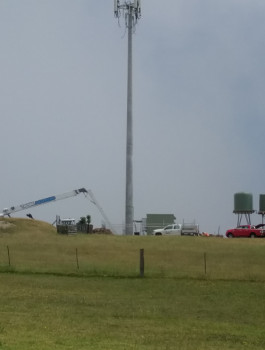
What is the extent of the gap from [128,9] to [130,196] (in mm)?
20788

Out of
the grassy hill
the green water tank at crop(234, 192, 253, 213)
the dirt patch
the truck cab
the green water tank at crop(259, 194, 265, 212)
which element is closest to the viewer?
the grassy hill

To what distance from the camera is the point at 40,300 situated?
2186 cm

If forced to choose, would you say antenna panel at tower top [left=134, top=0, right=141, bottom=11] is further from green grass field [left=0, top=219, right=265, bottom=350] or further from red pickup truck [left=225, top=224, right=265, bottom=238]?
green grass field [left=0, top=219, right=265, bottom=350]

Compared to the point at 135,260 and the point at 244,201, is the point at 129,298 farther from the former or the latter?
the point at 244,201

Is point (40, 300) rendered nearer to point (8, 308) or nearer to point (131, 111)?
point (8, 308)

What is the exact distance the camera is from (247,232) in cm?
5900

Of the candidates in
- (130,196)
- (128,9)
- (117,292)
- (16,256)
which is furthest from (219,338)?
(128,9)

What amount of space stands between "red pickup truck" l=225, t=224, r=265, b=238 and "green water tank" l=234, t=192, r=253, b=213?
43.2 feet

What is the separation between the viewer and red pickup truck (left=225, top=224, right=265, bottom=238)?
58.5 m

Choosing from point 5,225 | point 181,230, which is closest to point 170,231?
point 181,230

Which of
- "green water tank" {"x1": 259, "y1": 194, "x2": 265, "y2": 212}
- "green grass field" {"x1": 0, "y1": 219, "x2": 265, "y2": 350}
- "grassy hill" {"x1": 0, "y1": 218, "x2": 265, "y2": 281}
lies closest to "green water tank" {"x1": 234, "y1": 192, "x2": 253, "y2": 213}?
"green water tank" {"x1": 259, "y1": 194, "x2": 265, "y2": 212}

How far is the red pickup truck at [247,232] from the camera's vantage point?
2303 inches

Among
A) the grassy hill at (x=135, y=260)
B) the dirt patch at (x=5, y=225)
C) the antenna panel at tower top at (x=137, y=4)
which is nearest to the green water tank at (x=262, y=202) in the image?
the antenna panel at tower top at (x=137, y=4)

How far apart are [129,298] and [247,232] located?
3770 cm
